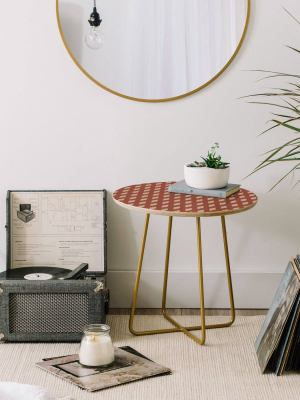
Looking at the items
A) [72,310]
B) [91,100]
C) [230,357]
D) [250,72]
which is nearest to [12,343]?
[72,310]

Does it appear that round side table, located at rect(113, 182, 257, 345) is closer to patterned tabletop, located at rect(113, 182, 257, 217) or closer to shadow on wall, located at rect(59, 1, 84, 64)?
patterned tabletop, located at rect(113, 182, 257, 217)

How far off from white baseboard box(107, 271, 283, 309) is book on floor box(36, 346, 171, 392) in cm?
51

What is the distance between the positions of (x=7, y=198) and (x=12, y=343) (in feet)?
2.15

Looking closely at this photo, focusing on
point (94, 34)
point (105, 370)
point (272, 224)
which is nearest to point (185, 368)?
point (105, 370)

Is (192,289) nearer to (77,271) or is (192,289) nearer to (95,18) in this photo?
(77,271)

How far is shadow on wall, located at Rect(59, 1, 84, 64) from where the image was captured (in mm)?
2127

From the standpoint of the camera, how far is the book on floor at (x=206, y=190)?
1.89 metres

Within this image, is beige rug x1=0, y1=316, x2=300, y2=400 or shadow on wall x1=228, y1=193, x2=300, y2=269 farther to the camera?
shadow on wall x1=228, y1=193, x2=300, y2=269

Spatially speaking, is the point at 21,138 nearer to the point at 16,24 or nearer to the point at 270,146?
the point at 16,24

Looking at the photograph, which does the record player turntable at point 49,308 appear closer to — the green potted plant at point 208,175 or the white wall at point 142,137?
the white wall at point 142,137

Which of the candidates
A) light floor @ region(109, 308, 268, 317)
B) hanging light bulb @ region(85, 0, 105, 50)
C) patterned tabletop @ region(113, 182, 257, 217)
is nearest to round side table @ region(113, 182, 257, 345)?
patterned tabletop @ region(113, 182, 257, 217)

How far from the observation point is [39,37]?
2.17 meters

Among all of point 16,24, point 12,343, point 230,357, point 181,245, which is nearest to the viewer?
point 230,357

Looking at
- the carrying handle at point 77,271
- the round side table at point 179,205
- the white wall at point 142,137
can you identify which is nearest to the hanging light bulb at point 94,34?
the white wall at point 142,137
